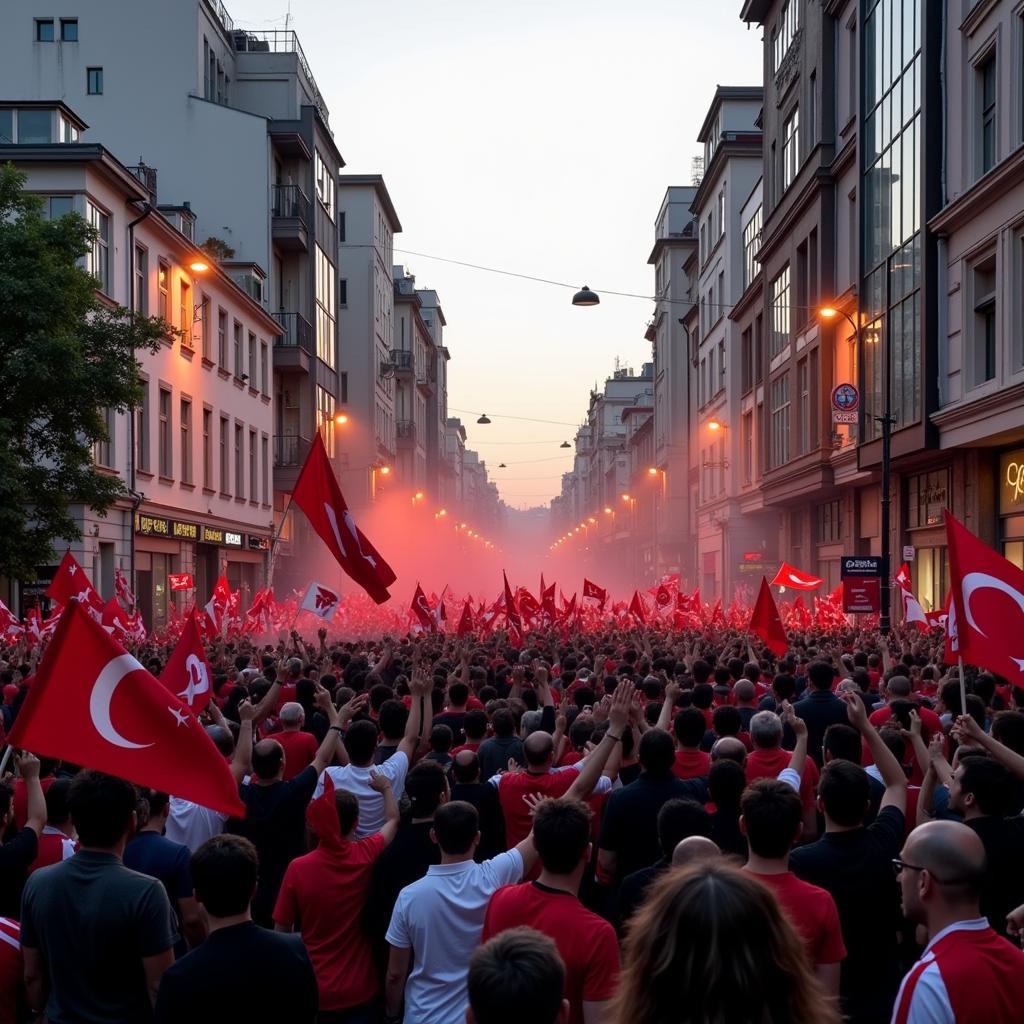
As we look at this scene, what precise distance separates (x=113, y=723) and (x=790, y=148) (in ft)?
129

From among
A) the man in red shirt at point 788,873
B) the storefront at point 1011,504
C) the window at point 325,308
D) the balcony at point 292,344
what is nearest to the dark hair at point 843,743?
the man in red shirt at point 788,873

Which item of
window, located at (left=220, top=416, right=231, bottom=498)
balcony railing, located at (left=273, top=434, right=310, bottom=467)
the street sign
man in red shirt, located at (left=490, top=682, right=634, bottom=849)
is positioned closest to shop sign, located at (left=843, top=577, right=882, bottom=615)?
the street sign

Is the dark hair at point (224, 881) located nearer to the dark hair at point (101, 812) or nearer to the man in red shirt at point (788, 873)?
the dark hair at point (101, 812)

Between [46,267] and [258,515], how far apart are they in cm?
2528

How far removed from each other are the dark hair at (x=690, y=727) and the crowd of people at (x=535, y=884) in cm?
1

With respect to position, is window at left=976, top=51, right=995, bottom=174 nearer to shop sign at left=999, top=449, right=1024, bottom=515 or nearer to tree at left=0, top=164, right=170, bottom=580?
shop sign at left=999, top=449, right=1024, bottom=515

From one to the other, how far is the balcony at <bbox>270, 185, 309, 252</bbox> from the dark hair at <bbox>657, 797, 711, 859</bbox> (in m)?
42.6

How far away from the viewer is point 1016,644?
26.6 feet

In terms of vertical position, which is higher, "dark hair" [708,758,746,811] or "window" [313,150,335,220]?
"window" [313,150,335,220]

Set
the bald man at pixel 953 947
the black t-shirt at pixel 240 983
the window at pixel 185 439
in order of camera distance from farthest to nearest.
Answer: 1. the window at pixel 185 439
2. the black t-shirt at pixel 240 983
3. the bald man at pixel 953 947

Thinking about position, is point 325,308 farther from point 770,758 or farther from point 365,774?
point 770,758

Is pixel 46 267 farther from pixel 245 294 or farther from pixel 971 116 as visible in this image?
pixel 245 294

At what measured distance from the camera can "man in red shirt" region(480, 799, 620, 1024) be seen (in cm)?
414

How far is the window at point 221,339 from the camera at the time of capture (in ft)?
127
